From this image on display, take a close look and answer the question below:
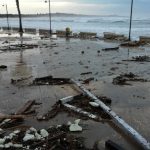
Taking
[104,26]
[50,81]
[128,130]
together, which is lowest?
[104,26]

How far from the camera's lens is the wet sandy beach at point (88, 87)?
28.1 ft

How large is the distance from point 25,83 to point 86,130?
5.97 metres

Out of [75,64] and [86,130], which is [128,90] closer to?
[86,130]

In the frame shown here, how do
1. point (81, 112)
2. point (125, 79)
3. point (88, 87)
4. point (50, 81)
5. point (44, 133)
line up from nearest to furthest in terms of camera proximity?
point (44, 133) → point (81, 112) → point (88, 87) → point (50, 81) → point (125, 79)

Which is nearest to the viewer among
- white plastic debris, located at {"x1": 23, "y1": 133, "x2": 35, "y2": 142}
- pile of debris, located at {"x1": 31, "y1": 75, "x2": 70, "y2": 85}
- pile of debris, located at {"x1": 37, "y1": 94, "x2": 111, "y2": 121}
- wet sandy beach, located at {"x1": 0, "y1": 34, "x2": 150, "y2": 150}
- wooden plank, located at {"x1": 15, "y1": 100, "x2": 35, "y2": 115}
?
white plastic debris, located at {"x1": 23, "y1": 133, "x2": 35, "y2": 142}

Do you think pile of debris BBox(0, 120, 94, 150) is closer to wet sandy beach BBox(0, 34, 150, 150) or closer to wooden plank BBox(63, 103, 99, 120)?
wet sandy beach BBox(0, 34, 150, 150)

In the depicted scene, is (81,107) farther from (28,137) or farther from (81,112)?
(28,137)

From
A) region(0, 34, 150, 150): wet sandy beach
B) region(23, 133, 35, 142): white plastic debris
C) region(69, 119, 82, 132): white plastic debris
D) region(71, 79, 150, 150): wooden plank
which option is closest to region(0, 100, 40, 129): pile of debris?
region(0, 34, 150, 150): wet sandy beach

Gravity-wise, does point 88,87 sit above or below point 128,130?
below

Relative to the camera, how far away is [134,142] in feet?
24.8

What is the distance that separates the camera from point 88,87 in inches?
506

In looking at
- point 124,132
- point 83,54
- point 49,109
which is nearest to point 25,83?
point 49,109

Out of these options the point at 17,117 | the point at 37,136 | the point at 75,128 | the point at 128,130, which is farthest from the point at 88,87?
the point at 37,136

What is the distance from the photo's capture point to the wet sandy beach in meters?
8.55
